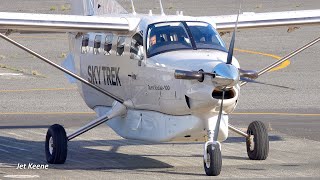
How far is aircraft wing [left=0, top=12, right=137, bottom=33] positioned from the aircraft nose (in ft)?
10.3

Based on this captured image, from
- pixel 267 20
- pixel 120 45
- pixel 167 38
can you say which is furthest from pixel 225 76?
pixel 267 20

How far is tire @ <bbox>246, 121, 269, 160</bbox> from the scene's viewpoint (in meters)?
17.2

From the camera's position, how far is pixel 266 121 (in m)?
22.4

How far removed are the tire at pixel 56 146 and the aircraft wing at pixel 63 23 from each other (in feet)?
5.66

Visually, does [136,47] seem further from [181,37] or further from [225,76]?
[225,76]

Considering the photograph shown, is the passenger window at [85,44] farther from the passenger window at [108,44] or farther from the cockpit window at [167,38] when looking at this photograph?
the cockpit window at [167,38]

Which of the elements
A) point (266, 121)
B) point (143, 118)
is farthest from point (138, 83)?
point (266, 121)

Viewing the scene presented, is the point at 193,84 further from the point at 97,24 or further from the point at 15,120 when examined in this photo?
the point at 15,120

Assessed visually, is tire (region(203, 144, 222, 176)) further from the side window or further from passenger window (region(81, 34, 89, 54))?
passenger window (region(81, 34, 89, 54))

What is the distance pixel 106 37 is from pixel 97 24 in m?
1.00

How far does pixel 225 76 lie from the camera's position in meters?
14.6

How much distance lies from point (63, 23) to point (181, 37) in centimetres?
223

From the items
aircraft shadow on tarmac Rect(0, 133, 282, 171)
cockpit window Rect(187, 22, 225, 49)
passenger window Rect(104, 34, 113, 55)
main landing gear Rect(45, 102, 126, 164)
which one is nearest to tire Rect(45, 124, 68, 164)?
main landing gear Rect(45, 102, 126, 164)

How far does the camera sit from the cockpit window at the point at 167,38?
16.3 m
